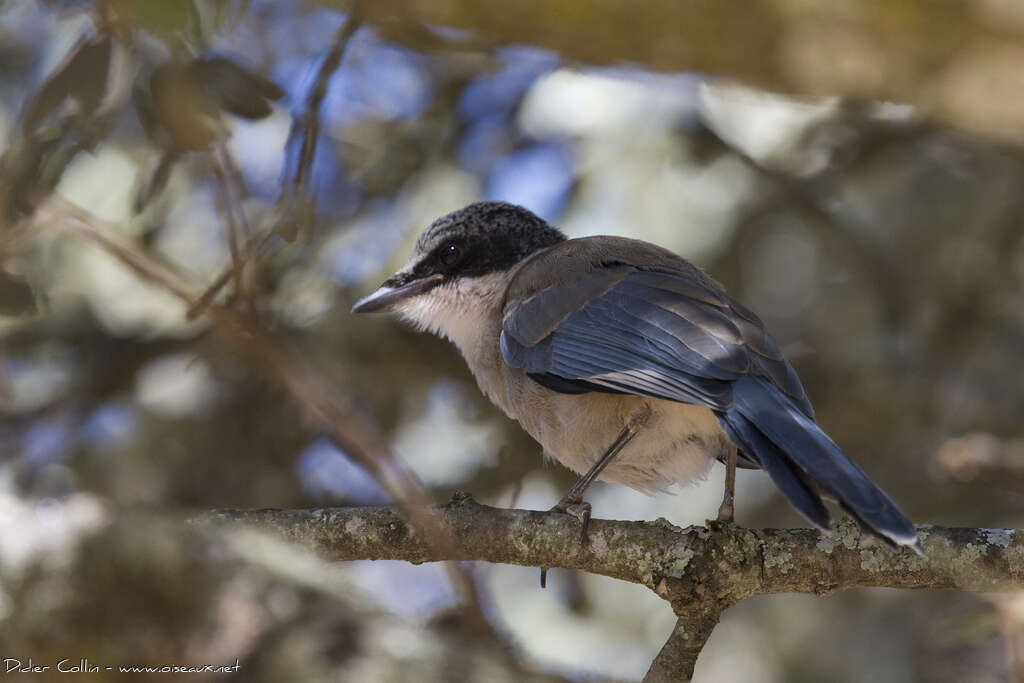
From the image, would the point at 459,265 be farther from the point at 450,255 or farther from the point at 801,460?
the point at 801,460

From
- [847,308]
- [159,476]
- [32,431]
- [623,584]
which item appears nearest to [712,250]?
[847,308]

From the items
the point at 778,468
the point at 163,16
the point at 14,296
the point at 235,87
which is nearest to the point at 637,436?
the point at 778,468

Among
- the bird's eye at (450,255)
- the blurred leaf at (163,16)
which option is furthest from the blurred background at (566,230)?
the blurred leaf at (163,16)

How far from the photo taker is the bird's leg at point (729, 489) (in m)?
3.29

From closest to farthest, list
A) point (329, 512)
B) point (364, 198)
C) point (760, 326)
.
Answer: point (329, 512) < point (760, 326) < point (364, 198)

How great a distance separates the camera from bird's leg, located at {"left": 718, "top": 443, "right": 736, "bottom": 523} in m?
3.29

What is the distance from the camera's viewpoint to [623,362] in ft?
11.7

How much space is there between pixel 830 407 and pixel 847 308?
0.54 metres

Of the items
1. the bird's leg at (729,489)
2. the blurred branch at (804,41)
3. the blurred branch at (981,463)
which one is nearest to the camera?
the blurred branch at (804,41)

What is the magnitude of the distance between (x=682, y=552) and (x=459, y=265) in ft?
6.74

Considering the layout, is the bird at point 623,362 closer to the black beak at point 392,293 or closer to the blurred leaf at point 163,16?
the black beak at point 392,293

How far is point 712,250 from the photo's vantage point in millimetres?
5645

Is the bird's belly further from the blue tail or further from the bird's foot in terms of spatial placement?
the bird's foot

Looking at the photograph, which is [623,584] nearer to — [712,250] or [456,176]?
[712,250]
